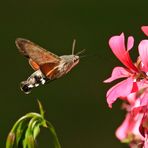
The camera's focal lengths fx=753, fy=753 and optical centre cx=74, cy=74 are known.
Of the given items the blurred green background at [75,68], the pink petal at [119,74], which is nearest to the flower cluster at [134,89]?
the pink petal at [119,74]

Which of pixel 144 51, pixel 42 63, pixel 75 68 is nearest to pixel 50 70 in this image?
pixel 42 63

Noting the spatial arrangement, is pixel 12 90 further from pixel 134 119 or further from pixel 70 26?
pixel 134 119

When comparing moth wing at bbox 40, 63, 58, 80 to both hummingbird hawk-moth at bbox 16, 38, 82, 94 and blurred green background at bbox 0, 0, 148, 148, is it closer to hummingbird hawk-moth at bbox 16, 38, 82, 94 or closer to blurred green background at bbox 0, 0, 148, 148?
hummingbird hawk-moth at bbox 16, 38, 82, 94

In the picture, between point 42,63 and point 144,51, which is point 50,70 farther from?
point 144,51

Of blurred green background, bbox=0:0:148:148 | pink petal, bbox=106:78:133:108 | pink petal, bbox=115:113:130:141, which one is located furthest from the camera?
blurred green background, bbox=0:0:148:148

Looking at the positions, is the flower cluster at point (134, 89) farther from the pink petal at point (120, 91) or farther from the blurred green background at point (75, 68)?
the blurred green background at point (75, 68)

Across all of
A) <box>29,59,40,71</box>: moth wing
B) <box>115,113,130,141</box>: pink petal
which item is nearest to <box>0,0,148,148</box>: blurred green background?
<box>115,113,130,141</box>: pink petal

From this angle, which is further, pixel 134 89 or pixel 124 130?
pixel 124 130
